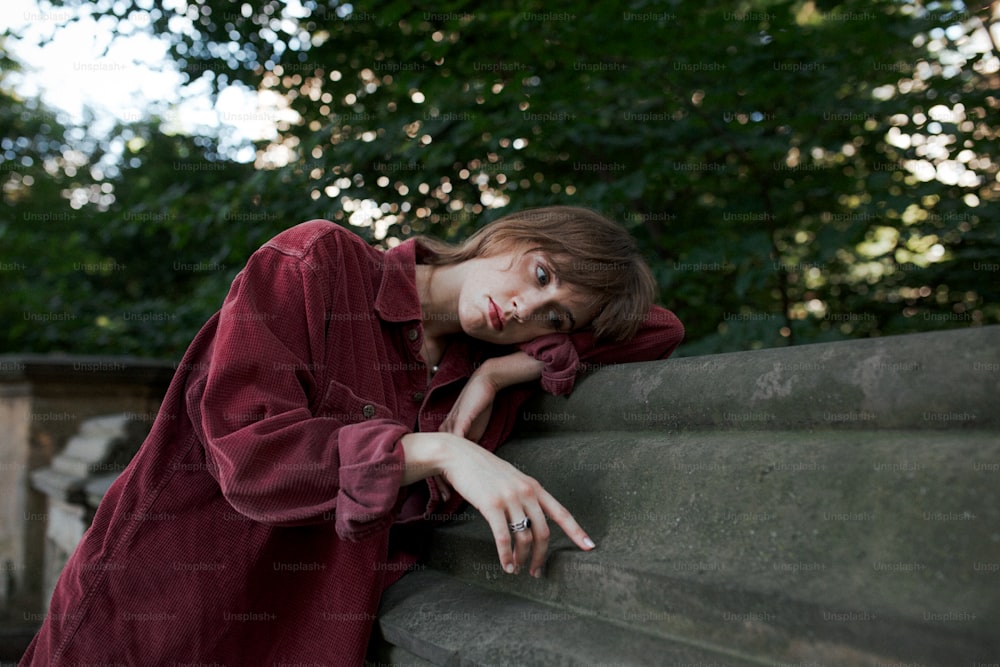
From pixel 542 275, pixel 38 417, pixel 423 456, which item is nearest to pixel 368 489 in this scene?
pixel 423 456

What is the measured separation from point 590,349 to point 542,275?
0.77ft

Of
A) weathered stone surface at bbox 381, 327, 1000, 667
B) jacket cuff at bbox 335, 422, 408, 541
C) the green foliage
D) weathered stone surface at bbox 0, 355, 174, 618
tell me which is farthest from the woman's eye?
weathered stone surface at bbox 0, 355, 174, 618

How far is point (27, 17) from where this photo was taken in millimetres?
3686

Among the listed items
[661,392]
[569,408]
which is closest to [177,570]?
[569,408]

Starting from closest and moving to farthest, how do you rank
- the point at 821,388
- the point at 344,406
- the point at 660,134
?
the point at 821,388
the point at 344,406
the point at 660,134

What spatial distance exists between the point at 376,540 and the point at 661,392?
69 centimetres

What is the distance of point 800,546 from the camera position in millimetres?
1081

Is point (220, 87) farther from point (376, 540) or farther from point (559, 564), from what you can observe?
point (559, 564)

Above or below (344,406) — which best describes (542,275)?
above

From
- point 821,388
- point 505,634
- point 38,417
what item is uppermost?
point 821,388

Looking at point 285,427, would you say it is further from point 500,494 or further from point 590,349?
point 590,349

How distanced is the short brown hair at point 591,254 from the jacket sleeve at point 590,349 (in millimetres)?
→ 34

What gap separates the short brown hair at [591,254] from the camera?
191 centimetres

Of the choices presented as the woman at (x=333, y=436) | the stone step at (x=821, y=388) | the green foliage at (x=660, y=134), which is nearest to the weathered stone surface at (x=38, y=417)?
the green foliage at (x=660, y=134)
